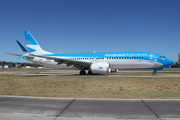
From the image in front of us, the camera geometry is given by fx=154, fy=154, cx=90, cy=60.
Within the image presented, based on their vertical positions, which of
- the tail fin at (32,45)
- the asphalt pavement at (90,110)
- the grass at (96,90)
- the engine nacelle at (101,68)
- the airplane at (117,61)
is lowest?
the grass at (96,90)

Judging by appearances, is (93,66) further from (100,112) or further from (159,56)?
(100,112)

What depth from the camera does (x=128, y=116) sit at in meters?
4.93

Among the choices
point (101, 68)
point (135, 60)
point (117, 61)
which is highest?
point (135, 60)

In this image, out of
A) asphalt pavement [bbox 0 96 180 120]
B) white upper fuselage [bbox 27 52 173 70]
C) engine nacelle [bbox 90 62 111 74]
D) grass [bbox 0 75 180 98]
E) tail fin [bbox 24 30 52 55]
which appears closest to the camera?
asphalt pavement [bbox 0 96 180 120]

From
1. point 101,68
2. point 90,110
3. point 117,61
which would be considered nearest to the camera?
point 90,110

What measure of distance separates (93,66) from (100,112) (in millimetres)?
16805

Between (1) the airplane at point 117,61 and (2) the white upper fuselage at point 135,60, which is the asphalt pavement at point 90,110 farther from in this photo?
(2) the white upper fuselage at point 135,60

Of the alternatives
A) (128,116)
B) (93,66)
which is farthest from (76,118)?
(93,66)

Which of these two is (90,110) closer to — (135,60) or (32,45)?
(135,60)

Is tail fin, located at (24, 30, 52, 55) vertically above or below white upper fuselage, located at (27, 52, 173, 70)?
above

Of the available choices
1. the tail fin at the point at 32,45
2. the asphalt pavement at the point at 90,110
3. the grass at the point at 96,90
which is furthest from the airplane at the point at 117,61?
the asphalt pavement at the point at 90,110

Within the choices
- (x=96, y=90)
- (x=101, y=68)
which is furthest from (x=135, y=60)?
(x=96, y=90)

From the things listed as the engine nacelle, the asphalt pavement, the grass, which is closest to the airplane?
the engine nacelle

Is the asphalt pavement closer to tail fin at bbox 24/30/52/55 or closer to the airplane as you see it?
the airplane
